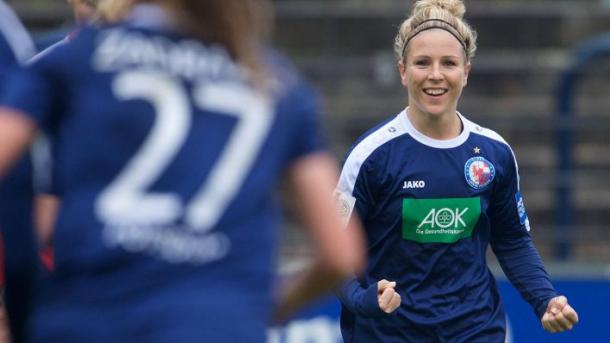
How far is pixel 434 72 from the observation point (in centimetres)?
512

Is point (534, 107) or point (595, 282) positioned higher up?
point (534, 107)

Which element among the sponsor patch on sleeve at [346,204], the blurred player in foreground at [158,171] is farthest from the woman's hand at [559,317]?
the blurred player in foreground at [158,171]

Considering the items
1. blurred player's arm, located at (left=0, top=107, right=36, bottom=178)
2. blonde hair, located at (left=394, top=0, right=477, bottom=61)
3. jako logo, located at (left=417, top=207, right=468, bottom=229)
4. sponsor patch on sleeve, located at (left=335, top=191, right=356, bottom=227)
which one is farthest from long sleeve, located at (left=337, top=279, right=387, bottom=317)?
blurred player's arm, located at (left=0, top=107, right=36, bottom=178)

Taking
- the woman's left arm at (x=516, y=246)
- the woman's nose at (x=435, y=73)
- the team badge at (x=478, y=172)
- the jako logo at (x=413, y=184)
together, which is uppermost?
the woman's nose at (x=435, y=73)

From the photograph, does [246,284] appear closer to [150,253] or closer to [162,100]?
[150,253]

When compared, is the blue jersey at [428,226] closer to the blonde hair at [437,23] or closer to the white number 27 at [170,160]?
the blonde hair at [437,23]

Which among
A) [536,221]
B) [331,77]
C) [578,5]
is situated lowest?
[536,221]

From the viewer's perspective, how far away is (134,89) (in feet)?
7.97

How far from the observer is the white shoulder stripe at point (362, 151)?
504 centimetres

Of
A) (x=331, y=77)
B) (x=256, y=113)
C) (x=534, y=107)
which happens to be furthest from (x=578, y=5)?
(x=256, y=113)

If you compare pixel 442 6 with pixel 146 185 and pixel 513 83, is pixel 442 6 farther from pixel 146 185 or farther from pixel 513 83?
pixel 513 83

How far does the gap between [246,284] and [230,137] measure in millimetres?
263

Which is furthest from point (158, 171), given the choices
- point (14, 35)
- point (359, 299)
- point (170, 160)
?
point (359, 299)

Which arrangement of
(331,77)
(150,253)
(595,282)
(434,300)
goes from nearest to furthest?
1. (150,253)
2. (434,300)
3. (595,282)
4. (331,77)
